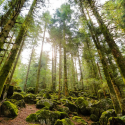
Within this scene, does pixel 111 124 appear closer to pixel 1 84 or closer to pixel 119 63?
pixel 119 63

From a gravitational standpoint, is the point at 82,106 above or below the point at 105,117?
above

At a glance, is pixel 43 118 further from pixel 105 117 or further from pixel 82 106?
pixel 82 106

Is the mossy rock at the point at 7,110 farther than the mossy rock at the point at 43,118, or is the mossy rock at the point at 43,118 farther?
the mossy rock at the point at 43,118

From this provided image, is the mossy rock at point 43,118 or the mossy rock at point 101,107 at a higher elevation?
the mossy rock at point 101,107

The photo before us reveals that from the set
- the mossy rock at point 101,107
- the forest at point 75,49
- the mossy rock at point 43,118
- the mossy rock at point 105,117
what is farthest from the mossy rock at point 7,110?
the mossy rock at point 101,107

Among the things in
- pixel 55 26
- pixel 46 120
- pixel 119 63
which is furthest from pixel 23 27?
pixel 55 26

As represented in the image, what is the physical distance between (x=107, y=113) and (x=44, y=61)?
67.7 feet

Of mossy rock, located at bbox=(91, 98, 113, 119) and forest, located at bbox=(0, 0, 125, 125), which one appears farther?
mossy rock, located at bbox=(91, 98, 113, 119)

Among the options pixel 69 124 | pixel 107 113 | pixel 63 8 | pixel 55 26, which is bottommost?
pixel 69 124

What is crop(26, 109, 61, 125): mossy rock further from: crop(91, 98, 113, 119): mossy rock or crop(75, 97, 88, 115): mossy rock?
crop(91, 98, 113, 119): mossy rock

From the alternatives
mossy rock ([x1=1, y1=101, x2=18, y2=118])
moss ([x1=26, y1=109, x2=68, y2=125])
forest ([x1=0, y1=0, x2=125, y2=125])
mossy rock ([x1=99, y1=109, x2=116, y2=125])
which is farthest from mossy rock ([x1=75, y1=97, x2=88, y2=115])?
mossy rock ([x1=1, y1=101, x2=18, y2=118])

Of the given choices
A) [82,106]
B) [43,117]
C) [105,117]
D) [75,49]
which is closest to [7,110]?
[43,117]

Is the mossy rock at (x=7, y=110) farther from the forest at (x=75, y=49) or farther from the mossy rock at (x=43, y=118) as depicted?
the mossy rock at (x=43, y=118)

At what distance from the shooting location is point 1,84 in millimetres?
3492
